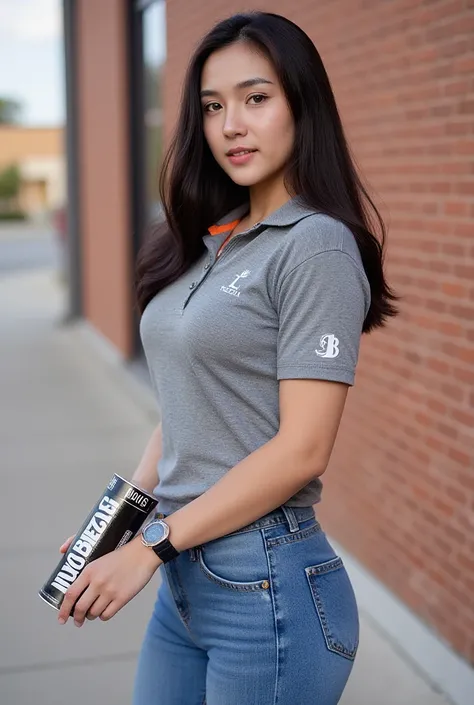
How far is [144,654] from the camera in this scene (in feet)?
6.69

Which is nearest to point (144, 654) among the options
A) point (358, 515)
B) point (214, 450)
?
point (214, 450)

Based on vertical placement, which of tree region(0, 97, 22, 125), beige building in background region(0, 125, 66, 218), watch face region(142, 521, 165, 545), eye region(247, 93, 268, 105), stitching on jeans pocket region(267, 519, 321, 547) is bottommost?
tree region(0, 97, 22, 125)

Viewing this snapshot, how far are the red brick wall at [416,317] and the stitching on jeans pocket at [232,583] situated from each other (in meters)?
1.68

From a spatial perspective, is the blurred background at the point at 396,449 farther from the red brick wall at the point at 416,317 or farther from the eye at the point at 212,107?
the eye at the point at 212,107

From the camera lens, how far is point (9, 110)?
85.2m

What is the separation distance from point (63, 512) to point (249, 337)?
3898 millimetres

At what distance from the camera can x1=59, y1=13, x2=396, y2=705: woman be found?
160cm

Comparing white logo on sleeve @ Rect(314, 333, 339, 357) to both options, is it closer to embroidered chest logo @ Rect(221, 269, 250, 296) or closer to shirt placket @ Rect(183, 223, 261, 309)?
embroidered chest logo @ Rect(221, 269, 250, 296)

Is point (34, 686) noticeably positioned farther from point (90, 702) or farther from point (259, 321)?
point (259, 321)

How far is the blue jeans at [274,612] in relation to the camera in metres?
1.68

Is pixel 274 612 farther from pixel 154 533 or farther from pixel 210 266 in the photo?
pixel 210 266

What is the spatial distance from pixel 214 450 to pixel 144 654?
22.0 inches

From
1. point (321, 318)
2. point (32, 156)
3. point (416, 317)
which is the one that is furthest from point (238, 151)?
point (32, 156)

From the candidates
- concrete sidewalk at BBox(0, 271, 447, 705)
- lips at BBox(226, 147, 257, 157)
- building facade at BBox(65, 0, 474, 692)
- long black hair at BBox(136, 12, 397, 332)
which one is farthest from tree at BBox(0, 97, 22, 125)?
lips at BBox(226, 147, 257, 157)
